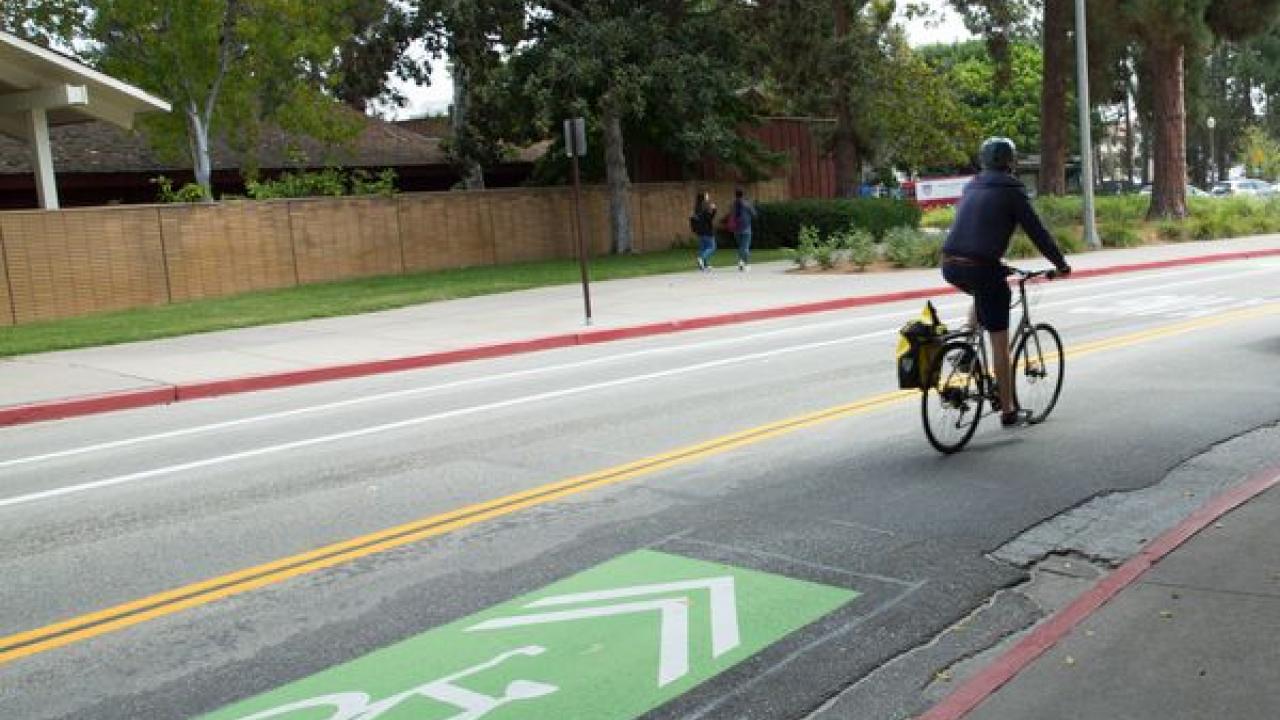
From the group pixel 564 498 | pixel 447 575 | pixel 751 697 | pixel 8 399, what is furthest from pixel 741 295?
pixel 751 697

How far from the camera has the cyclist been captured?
7562 millimetres

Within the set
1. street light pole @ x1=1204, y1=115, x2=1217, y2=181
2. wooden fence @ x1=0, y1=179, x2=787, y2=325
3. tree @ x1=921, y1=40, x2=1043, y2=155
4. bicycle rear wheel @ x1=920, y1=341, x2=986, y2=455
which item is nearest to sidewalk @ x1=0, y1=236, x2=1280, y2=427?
wooden fence @ x1=0, y1=179, x2=787, y2=325

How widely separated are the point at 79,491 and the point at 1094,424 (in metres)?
7.03

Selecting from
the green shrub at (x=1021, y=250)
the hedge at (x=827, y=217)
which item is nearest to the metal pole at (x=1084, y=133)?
the green shrub at (x=1021, y=250)

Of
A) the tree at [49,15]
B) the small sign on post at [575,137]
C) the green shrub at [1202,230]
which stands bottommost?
the green shrub at [1202,230]

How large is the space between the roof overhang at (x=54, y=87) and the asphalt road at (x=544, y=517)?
13.0 metres

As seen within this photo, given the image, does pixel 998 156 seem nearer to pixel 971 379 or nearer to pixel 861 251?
pixel 971 379

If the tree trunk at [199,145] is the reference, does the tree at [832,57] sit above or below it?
above

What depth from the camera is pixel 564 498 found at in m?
7.00

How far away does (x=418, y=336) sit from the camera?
16500 mm

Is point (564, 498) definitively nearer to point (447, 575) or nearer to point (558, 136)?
point (447, 575)

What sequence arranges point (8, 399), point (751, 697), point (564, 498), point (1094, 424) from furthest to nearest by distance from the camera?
point (8, 399) → point (1094, 424) → point (564, 498) → point (751, 697)

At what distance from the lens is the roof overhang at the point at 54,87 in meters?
21.7

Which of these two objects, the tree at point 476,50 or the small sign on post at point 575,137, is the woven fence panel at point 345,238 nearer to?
the tree at point 476,50
